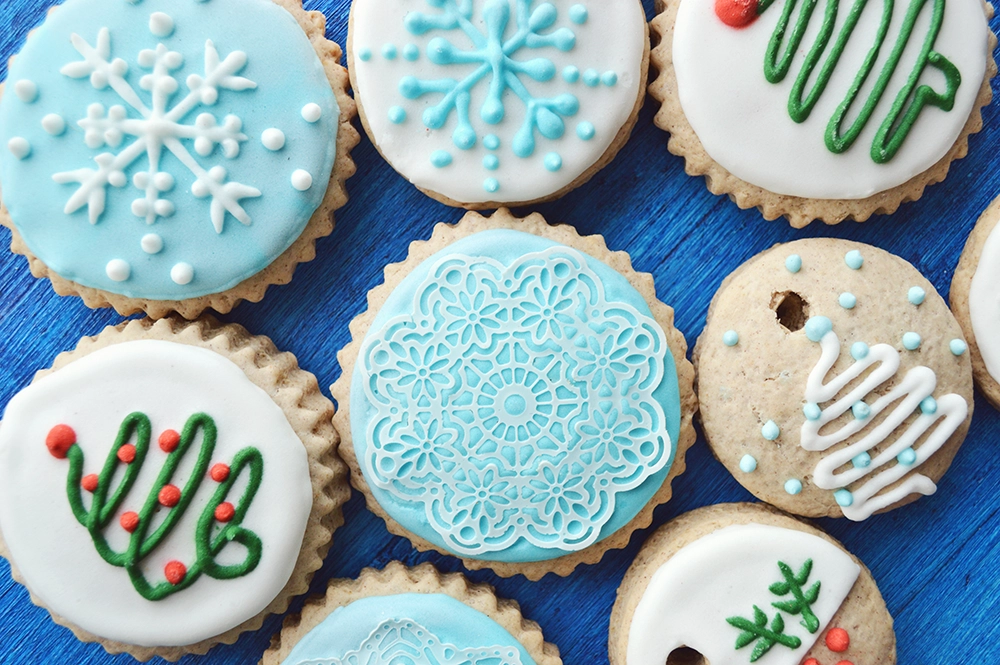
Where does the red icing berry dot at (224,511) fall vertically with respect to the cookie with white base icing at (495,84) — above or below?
below

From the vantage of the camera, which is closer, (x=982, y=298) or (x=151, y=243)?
(x=151, y=243)

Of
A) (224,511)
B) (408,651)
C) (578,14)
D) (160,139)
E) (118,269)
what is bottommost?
(408,651)

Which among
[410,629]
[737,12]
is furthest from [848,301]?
[410,629]

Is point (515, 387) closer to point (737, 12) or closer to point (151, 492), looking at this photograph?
point (151, 492)

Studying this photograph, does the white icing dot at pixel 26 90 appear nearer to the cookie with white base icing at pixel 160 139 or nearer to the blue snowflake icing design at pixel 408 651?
the cookie with white base icing at pixel 160 139

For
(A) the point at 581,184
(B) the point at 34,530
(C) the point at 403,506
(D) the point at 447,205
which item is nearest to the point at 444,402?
(C) the point at 403,506

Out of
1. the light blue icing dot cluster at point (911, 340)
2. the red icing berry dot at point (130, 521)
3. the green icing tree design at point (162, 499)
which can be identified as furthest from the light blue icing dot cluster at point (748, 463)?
the red icing berry dot at point (130, 521)
